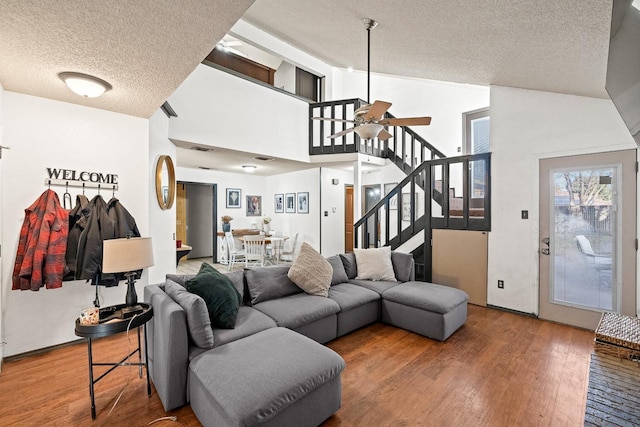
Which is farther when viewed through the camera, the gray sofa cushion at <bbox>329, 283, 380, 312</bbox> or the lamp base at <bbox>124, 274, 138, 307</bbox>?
the gray sofa cushion at <bbox>329, 283, 380, 312</bbox>

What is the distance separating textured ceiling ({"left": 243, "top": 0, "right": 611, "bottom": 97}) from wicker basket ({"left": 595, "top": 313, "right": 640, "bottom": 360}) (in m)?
2.15

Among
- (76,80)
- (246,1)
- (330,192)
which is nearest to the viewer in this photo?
(246,1)

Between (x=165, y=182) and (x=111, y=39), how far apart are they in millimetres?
2259

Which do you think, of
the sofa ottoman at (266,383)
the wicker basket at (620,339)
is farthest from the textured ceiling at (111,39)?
the wicker basket at (620,339)

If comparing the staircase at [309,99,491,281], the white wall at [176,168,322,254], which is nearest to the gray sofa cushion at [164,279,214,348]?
the staircase at [309,99,491,281]

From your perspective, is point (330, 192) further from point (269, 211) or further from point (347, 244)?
point (269, 211)

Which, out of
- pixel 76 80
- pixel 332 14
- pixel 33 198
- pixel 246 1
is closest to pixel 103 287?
pixel 33 198

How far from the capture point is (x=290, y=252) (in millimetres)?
7285

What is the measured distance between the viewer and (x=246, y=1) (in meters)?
1.43

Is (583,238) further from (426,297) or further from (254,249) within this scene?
(254,249)

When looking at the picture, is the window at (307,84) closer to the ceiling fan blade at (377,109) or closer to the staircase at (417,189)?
the staircase at (417,189)

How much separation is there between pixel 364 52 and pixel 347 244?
4866mm

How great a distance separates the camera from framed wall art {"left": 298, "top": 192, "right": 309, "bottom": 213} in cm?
718

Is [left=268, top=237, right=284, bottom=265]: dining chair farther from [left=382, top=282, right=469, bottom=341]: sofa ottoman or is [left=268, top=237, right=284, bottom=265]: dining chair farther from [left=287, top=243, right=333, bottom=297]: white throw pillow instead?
[left=382, top=282, right=469, bottom=341]: sofa ottoman
